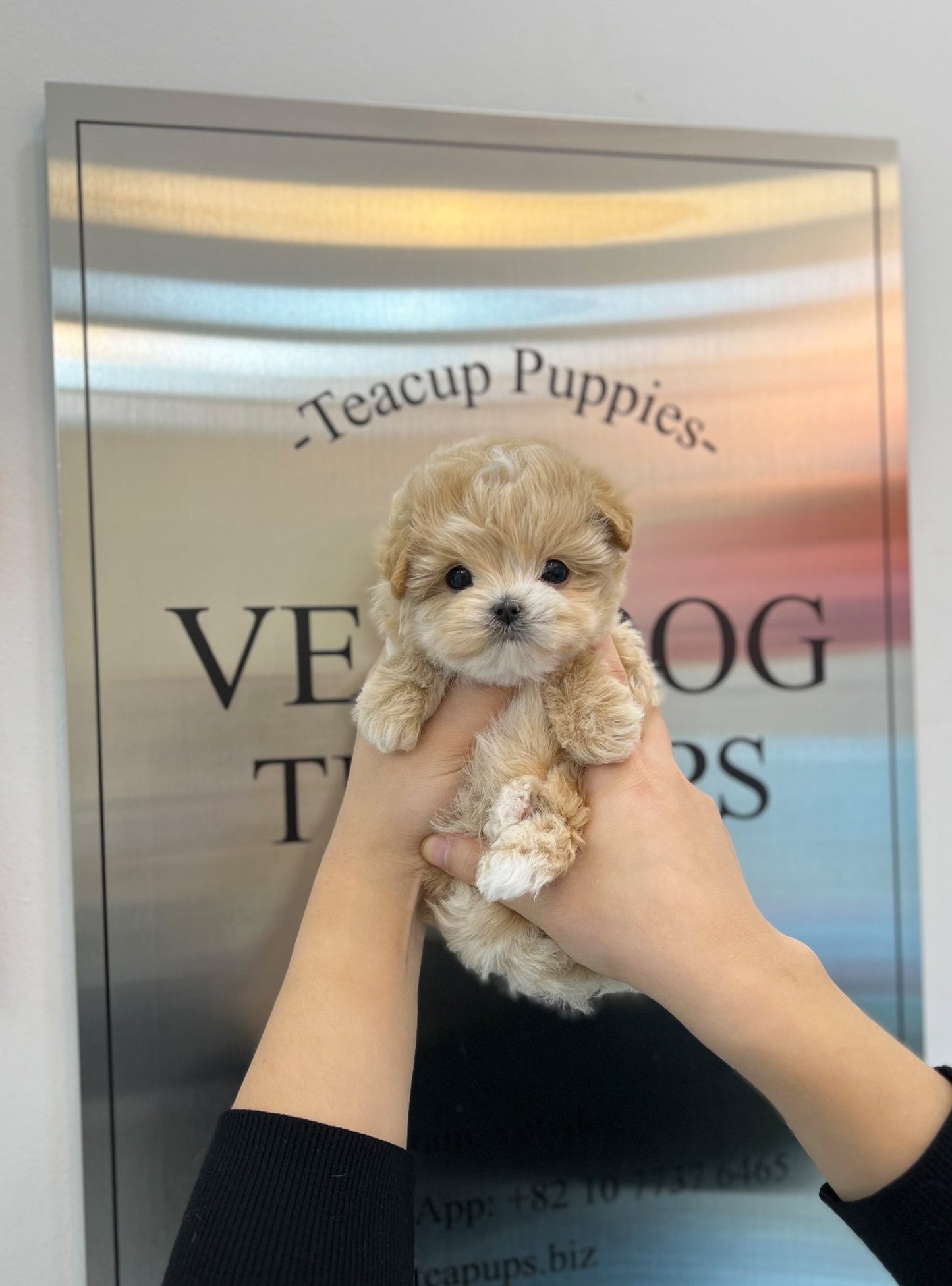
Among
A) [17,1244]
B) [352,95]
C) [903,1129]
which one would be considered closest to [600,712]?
[903,1129]

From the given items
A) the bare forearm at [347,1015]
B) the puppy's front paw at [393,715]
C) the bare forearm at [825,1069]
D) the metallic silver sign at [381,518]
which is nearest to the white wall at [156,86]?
the metallic silver sign at [381,518]

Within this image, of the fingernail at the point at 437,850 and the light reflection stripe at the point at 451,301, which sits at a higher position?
the light reflection stripe at the point at 451,301

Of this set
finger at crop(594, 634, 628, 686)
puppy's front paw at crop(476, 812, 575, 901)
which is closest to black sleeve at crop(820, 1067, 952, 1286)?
puppy's front paw at crop(476, 812, 575, 901)

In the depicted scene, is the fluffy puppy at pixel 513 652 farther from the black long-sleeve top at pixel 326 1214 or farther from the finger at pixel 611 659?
the black long-sleeve top at pixel 326 1214

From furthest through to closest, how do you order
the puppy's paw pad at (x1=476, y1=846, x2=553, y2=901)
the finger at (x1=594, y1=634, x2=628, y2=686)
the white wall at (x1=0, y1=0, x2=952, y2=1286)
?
the white wall at (x1=0, y1=0, x2=952, y2=1286)
the finger at (x1=594, y1=634, x2=628, y2=686)
the puppy's paw pad at (x1=476, y1=846, x2=553, y2=901)

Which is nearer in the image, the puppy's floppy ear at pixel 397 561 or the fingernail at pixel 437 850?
the puppy's floppy ear at pixel 397 561

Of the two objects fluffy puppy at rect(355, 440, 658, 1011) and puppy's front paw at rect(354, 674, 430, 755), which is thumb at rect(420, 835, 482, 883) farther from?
puppy's front paw at rect(354, 674, 430, 755)

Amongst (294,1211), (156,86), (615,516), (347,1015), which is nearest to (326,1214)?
(294,1211)
